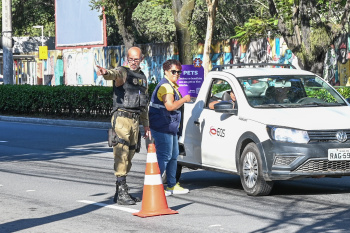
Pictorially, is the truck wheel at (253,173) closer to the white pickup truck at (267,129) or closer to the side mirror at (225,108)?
the white pickup truck at (267,129)

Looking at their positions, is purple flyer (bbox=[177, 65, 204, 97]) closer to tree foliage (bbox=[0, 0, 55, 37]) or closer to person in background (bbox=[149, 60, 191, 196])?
person in background (bbox=[149, 60, 191, 196])

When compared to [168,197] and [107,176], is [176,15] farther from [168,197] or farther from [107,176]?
[168,197]

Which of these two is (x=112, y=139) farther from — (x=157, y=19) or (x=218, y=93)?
(x=157, y=19)

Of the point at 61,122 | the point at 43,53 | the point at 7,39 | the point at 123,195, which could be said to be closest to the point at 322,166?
the point at 123,195

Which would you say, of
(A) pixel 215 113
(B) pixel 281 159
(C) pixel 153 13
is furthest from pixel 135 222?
(C) pixel 153 13

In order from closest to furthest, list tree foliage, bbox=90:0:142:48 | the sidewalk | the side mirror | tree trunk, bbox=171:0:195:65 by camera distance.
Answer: the side mirror, the sidewalk, tree trunk, bbox=171:0:195:65, tree foliage, bbox=90:0:142:48

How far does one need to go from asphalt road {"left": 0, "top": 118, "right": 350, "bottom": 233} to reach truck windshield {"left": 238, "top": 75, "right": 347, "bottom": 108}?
3.78 feet

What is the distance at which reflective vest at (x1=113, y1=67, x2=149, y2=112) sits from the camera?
10.0 meters

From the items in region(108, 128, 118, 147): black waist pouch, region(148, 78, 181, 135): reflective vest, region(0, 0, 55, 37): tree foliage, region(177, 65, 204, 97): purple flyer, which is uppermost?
region(0, 0, 55, 37): tree foliage

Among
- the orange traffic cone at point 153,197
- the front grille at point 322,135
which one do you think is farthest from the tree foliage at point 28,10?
the orange traffic cone at point 153,197

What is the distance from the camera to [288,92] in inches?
447

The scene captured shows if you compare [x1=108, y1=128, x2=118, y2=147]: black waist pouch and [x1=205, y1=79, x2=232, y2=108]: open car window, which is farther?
[x1=205, y1=79, x2=232, y2=108]: open car window

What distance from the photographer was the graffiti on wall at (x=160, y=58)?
97.5 feet

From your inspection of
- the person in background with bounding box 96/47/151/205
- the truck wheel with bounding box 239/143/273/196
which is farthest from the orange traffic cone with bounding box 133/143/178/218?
the truck wheel with bounding box 239/143/273/196
